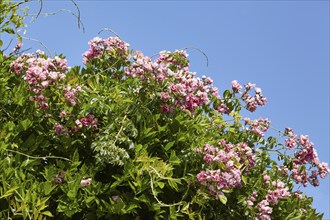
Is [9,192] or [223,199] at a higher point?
[223,199]

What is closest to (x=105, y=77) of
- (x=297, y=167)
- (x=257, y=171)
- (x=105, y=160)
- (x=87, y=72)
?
(x=87, y=72)

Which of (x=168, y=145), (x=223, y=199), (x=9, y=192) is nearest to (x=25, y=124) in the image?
(x=9, y=192)

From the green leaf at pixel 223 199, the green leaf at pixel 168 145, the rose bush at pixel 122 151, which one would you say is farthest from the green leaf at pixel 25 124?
the green leaf at pixel 223 199

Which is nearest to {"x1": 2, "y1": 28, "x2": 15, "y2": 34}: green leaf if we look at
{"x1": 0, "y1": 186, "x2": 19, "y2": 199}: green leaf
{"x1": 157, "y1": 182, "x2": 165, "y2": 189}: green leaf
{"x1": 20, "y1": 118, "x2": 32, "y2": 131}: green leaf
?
{"x1": 20, "y1": 118, "x2": 32, "y2": 131}: green leaf

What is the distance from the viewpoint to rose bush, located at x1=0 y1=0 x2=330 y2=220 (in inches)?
193

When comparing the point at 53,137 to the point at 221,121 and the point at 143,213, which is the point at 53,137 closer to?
the point at 143,213

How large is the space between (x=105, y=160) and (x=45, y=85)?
83 centimetres

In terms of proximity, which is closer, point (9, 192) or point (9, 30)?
point (9, 192)

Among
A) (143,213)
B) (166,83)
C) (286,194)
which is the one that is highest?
(166,83)

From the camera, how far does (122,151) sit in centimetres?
491

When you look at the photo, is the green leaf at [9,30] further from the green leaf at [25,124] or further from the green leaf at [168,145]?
the green leaf at [168,145]

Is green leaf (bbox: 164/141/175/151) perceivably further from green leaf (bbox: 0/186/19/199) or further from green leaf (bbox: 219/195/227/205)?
green leaf (bbox: 0/186/19/199)

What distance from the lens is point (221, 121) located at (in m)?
5.87

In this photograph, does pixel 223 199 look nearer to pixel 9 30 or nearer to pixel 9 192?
pixel 9 192
